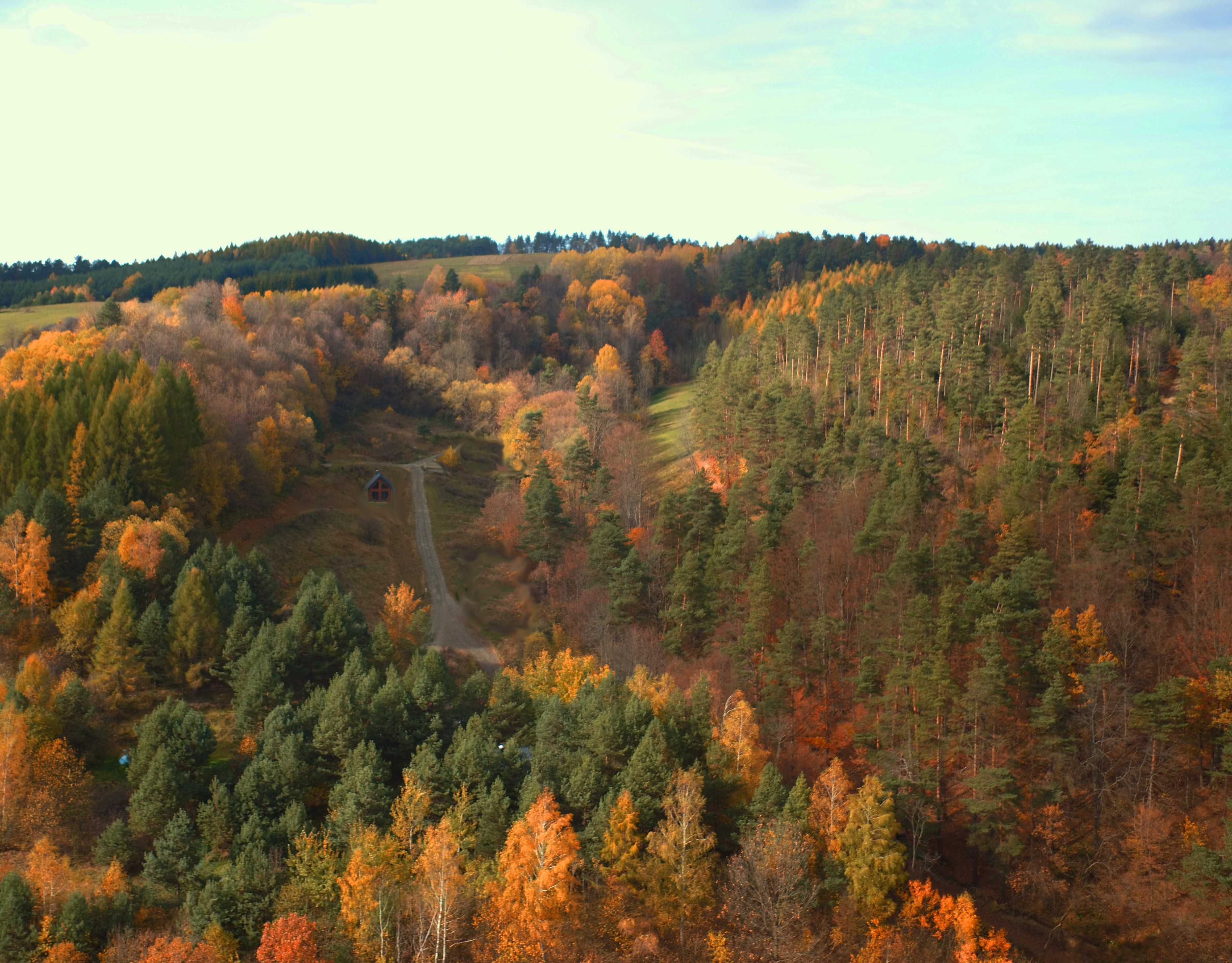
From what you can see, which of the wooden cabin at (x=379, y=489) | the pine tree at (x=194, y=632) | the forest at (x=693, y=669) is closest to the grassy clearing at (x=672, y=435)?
the forest at (x=693, y=669)

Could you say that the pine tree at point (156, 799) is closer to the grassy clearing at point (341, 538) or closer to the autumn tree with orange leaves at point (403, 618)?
the autumn tree with orange leaves at point (403, 618)

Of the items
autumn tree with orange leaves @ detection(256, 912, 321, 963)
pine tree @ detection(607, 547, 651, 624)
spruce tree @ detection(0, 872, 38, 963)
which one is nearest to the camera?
autumn tree with orange leaves @ detection(256, 912, 321, 963)

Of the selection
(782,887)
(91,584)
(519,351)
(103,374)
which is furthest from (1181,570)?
(519,351)

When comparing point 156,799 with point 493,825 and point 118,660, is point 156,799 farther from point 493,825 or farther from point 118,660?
point 493,825

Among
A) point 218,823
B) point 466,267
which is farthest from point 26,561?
point 466,267

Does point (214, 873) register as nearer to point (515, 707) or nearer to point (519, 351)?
point (515, 707)

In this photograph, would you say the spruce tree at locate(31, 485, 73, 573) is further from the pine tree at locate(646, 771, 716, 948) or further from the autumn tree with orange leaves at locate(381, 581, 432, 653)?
the pine tree at locate(646, 771, 716, 948)

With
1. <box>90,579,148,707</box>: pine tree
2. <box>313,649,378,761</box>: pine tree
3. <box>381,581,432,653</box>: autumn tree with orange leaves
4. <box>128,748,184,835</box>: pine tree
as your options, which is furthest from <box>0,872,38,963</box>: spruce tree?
<box>381,581,432,653</box>: autumn tree with orange leaves
